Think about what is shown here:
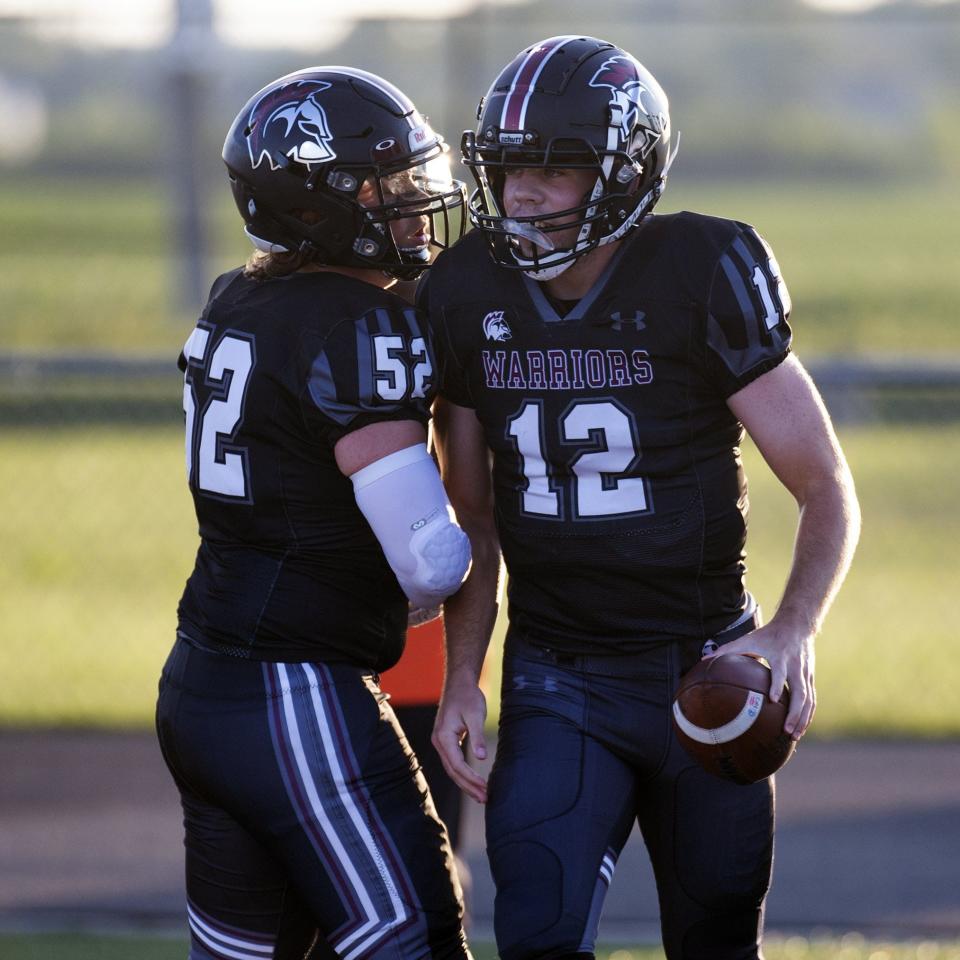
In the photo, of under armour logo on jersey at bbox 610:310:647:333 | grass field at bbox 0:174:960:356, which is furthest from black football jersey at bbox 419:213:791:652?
grass field at bbox 0:174:960:356

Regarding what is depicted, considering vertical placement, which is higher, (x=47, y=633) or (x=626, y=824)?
(x=626, y=824)

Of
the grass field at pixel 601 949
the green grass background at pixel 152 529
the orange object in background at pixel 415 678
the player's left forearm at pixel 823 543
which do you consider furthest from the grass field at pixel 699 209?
the player's left forearm at pixel 823 543

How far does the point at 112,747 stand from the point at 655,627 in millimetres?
3225

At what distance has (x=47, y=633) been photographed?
6730mm

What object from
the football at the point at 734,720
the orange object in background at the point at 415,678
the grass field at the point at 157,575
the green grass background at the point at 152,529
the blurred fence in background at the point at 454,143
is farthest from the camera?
the blurred fence in background at the point at 454,143

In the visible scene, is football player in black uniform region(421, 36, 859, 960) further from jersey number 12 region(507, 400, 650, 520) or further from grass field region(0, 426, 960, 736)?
grass field region(0, 426, 960, 736)

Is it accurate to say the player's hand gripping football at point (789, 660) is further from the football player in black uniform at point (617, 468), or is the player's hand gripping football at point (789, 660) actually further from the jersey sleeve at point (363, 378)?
the jersey sleeve at point (363, 378)

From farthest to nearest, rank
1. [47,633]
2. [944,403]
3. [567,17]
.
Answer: [567,17] → [944,403] → [47,633]

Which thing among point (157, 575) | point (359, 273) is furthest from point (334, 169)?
point (157, 575)

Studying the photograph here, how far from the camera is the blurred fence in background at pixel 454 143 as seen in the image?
6.38 metres

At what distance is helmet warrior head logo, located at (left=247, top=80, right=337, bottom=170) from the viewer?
2.77 metres

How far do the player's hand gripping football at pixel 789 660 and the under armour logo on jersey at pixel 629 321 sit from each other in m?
0.56

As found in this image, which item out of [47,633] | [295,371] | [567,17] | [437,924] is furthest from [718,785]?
[567,17]

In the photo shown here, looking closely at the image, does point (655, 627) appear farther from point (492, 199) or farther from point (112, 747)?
point (112, 747)
